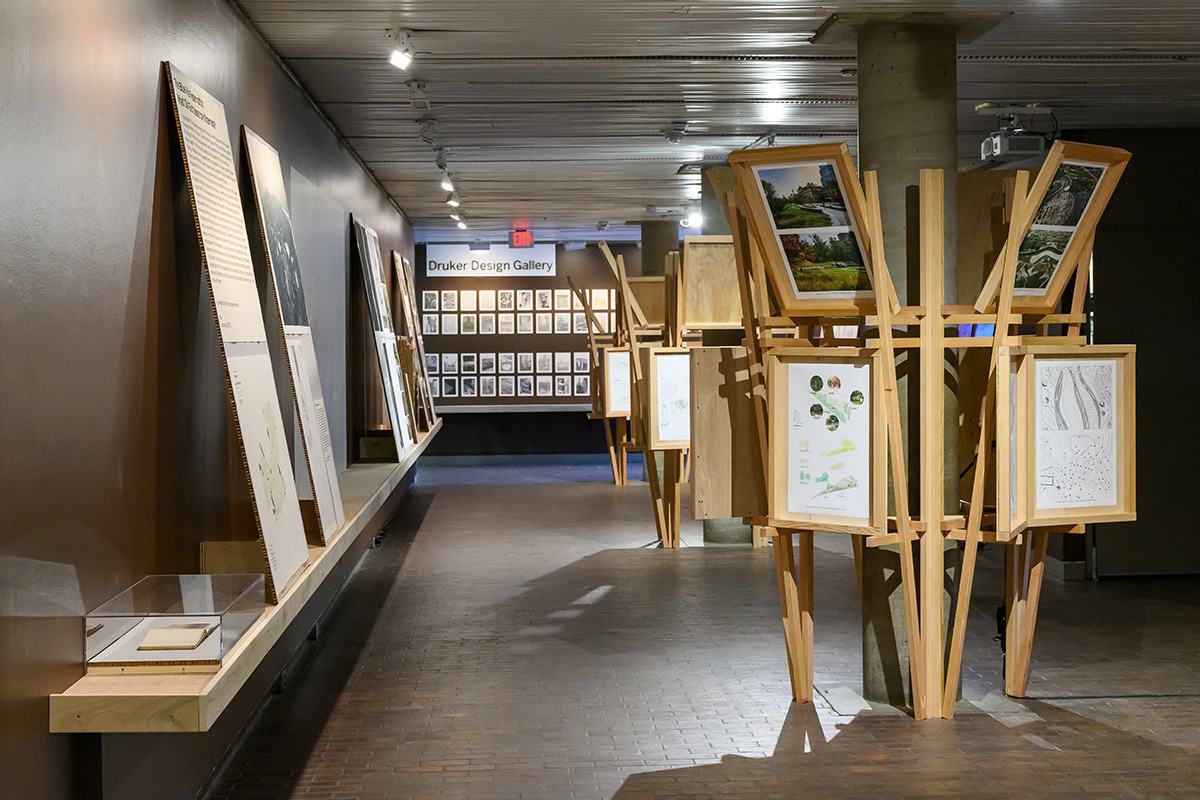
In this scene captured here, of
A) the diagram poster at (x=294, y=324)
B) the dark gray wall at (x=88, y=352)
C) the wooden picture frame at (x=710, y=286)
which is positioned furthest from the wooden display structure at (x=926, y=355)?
the wooden picture frame at (x=710, y=286)

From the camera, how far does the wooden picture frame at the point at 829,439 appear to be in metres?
4.67

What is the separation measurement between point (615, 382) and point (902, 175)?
7863 millimetres

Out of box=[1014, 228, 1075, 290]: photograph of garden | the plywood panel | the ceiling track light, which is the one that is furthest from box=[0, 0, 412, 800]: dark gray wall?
box=[1014, 228, 1075, 290]: photograph of garden

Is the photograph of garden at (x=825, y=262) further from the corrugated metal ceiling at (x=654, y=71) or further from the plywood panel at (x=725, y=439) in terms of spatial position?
the corrugated metal ceiling at (x=654, y=71)

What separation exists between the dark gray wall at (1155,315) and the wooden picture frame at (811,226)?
4313 millimetres

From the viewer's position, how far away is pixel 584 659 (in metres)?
6.12

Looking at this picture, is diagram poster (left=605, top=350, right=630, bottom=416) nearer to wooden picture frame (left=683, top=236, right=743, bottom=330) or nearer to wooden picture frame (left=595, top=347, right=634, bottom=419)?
wooden picture frame (left=595, top=347, right=634, bottom=419)

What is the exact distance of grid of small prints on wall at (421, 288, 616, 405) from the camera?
17.8 meters

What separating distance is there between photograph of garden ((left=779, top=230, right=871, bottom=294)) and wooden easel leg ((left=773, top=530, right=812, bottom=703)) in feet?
3.74

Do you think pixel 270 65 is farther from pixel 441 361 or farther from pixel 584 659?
pixel 441 361

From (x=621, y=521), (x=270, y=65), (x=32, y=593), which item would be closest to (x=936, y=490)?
(x=32, y=593)

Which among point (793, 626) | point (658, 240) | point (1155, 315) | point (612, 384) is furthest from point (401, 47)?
point (658, 240)

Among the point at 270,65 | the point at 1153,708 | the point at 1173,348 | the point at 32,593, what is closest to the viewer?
the point at 32,593

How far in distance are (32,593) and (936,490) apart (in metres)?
3.51
